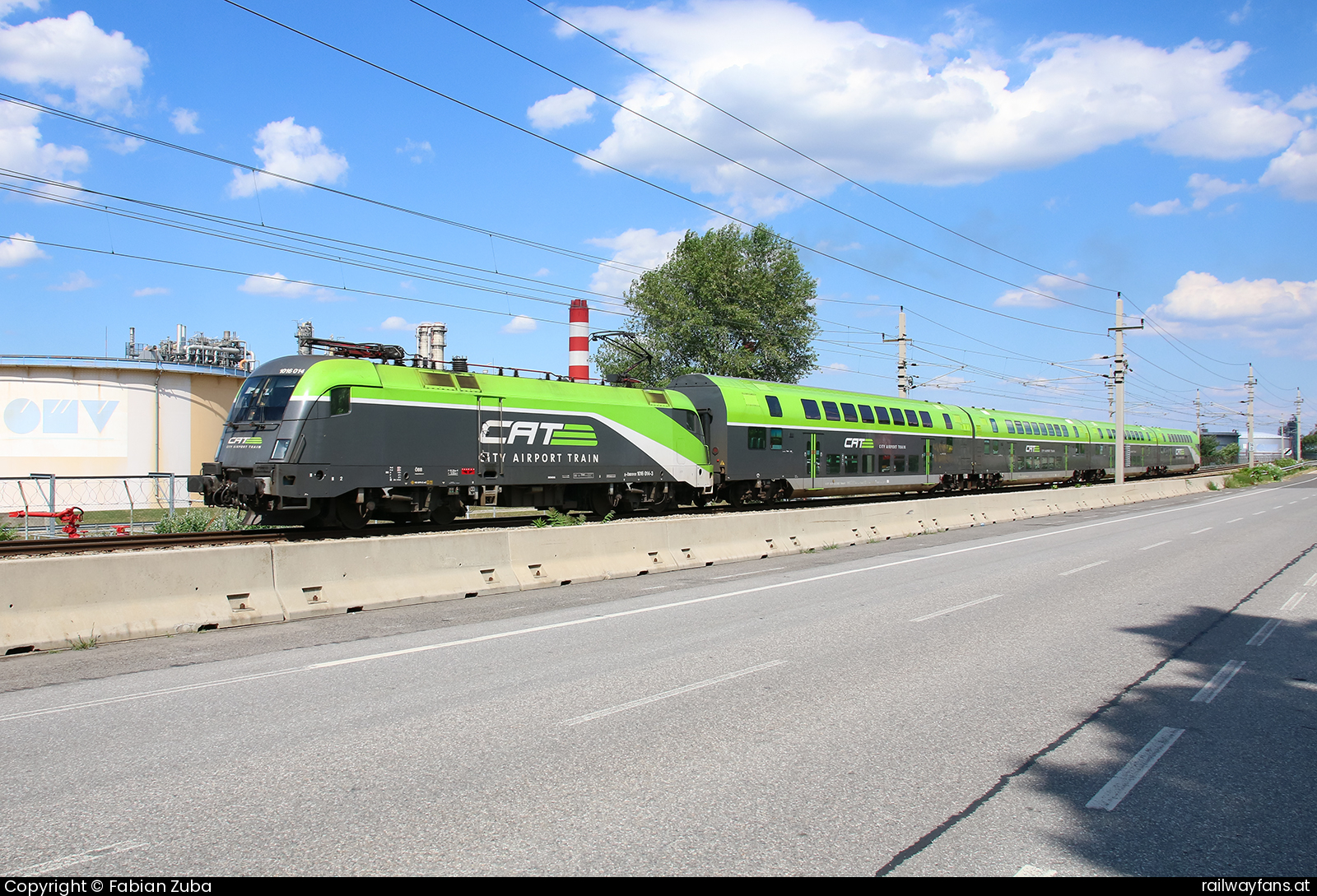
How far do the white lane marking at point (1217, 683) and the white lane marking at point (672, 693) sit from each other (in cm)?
306

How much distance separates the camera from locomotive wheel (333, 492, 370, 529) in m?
16.4

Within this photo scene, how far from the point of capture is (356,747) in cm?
505

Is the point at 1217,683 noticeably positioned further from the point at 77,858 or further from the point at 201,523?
the point at 201,523

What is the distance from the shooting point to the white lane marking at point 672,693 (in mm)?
5629

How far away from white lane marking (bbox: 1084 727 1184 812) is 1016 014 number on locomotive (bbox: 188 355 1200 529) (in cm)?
1357

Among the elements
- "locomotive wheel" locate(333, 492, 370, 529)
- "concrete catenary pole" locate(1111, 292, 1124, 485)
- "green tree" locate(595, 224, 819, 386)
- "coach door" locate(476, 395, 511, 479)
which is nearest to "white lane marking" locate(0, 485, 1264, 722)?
"locomotive wheel" locate(333, 492, 370, 529)

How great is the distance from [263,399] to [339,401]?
1.50 metres

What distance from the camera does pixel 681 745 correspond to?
16.7ft

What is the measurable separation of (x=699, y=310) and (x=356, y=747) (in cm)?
5180

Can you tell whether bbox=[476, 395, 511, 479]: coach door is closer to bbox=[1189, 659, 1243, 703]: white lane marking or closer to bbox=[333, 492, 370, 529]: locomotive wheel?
bbox=[333, 492, 370, 529]: locomotive wheel

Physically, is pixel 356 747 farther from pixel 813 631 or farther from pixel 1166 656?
pixel 1166 656

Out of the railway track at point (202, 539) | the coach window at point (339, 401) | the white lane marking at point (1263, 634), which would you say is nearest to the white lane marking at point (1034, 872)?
the white lane marking at point (1263, 634)

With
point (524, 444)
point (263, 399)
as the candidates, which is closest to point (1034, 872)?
point (263, 399)

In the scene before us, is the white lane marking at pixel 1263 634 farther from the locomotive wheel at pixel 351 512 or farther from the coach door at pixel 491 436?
the locomotive wheel at pixel 351 512
